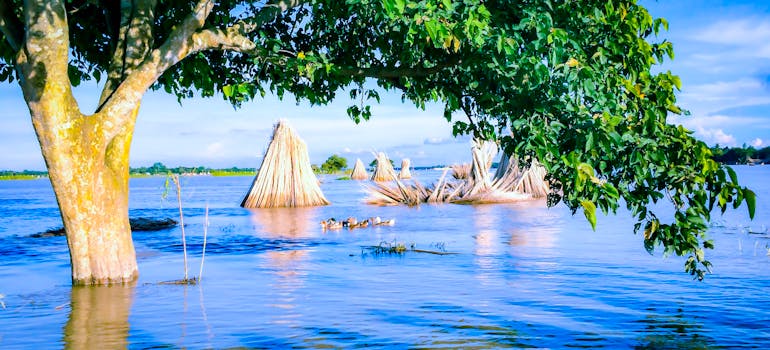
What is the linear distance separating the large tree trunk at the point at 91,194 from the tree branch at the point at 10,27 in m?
1.18

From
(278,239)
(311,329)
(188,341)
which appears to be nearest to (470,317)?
(311,329)

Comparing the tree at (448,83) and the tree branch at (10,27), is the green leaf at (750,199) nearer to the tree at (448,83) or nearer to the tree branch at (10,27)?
the tree at (448,83)

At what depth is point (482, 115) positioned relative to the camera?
9.25 m

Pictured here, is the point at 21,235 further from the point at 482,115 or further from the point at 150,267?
the point at 482,115

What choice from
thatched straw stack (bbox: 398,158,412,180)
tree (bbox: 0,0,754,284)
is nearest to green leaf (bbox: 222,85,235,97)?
tree (bbox: 0,0,754,284)

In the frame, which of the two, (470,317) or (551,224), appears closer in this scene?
(470,317)

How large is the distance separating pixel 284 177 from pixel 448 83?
1620 cm

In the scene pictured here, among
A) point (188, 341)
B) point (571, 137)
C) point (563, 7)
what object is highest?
point (563, 7)

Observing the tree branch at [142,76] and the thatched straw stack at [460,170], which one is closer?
the tree branch at [142,76]

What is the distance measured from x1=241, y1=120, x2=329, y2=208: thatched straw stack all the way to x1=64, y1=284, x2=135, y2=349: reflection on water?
14940 mm

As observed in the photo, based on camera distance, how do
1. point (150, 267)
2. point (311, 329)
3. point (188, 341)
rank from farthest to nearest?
point (150, 267)
point (311, 329)
point (188, 341)

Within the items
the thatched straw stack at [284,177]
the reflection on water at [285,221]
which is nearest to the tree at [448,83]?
the reflection on water at [285,221]

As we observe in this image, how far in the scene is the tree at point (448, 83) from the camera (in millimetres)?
6879

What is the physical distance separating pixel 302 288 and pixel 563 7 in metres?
4.44
